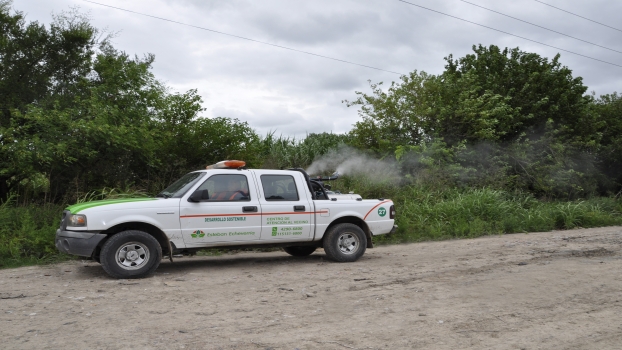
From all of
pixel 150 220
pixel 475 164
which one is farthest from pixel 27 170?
pixel 475 164

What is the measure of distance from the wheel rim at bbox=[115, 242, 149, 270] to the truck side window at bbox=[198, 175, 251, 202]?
131 cm

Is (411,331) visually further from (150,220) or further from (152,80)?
(152,80)

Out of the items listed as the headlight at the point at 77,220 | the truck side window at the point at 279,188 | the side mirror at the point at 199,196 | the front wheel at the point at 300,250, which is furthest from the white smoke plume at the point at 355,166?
the headlight at the point at 77,220

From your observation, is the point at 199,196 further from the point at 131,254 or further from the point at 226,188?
the point at 131,254

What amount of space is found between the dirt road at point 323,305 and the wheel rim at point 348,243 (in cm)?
28

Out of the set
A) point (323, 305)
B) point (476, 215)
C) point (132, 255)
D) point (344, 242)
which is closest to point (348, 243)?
point (344, 242)

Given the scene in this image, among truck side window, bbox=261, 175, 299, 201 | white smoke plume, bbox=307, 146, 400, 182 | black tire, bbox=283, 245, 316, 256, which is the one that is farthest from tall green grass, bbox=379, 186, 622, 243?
truck side window, bbox=261, 175, 299, 201

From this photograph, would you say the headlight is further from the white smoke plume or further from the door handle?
the white smoke plume

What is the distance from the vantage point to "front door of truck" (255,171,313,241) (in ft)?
31.0

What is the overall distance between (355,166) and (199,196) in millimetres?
10796

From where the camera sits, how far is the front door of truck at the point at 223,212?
8859mm

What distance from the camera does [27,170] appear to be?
12586 mm

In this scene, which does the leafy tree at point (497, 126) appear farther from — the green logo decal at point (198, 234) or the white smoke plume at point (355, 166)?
the green logo decal at point (198, 234)

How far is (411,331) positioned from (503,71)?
2131 centimetres
